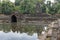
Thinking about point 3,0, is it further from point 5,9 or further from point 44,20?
point 44,20

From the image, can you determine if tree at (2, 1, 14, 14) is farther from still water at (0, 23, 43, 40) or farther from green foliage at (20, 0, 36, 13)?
still water at (0, 23, 43, 40)

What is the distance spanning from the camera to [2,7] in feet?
150

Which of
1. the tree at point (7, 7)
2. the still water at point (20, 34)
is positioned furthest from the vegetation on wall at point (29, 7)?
the still water at point (20, 34)

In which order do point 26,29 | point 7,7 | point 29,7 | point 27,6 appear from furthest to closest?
1. point 27,6
2. point 29,7
3. point 7,7
4. point 26,29

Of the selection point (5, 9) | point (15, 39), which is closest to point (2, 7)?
point (5, 9)

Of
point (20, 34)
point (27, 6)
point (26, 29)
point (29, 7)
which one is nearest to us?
point (20, 34)

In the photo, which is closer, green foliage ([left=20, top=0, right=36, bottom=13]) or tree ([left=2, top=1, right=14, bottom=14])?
tree ([left=2, top=1, right=14, bottom=14])

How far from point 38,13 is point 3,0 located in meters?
7.76

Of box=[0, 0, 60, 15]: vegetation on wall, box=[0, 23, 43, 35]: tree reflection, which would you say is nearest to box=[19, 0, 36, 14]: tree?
box=[0, 0, 60, 15]: vegetation on wall

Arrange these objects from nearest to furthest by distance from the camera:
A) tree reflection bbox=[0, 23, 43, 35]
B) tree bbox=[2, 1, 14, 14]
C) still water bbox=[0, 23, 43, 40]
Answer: still water bbox=[0, 23, 43, 40] → tree reflection bbox=[0, 23, 43, 35] → tree bbox=[2, 1, 14, 14]

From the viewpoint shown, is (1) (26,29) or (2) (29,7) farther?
(2) (29,7)

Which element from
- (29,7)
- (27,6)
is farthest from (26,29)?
(27,6)

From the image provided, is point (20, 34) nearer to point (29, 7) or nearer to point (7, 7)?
point (7, 7)

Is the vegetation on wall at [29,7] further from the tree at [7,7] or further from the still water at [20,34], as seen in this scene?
the still water at [20,34]
